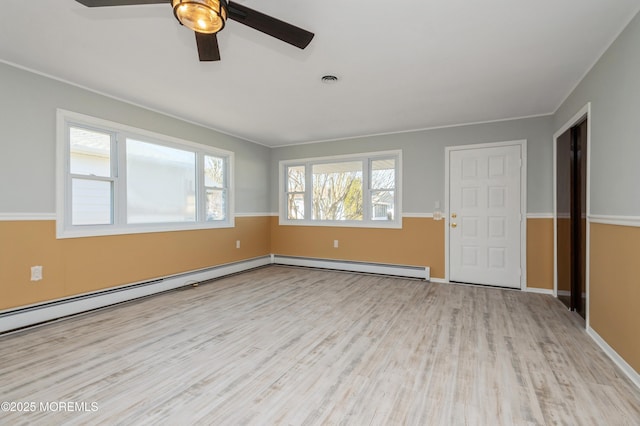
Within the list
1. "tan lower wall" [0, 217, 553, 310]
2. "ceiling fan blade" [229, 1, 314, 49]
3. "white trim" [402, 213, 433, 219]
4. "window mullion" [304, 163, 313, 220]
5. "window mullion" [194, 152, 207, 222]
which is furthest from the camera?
"window mullion" [304, 163, 313, 220]

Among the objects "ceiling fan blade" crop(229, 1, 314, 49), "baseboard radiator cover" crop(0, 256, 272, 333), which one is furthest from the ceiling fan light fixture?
"baseboard radiator cover" crop(0, 256, 272, 333)

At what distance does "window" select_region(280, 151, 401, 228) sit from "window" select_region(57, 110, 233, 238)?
157 centimetres

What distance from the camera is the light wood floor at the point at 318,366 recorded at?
1.73 metres

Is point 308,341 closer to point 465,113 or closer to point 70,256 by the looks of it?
point 70,256

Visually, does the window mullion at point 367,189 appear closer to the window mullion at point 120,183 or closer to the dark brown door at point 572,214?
the dark brown door at point 572,214

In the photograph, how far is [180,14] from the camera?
1.49 metres

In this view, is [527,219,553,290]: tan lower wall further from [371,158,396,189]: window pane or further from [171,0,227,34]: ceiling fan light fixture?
[171,0,227,34]: ceiling fan light fixture

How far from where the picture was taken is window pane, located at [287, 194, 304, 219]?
6.16 metres

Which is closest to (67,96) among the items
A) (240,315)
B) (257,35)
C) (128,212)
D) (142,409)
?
(128,212)

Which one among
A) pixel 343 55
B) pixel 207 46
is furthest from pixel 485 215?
pixel 207 46

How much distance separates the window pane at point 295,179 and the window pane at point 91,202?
325cm

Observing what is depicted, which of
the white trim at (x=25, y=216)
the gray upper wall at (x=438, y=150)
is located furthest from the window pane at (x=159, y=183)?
the gray upper wall at (x=438, y=150)

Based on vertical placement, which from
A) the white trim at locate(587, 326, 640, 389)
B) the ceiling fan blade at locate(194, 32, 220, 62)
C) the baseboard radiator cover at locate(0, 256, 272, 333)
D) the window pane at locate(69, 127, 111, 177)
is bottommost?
the white trim at locate(587, 326, 640, 389)

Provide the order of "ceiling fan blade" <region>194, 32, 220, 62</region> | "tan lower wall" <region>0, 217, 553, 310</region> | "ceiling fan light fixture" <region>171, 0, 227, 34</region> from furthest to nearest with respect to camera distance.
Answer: "tan lower wall" <region>0, 217, 553, 310</region> → "ceiling fan blade" <region>194, 32, 220, 62</region> → "ceiling fan light fixture" <region>171, 0, 227, 34</region>
